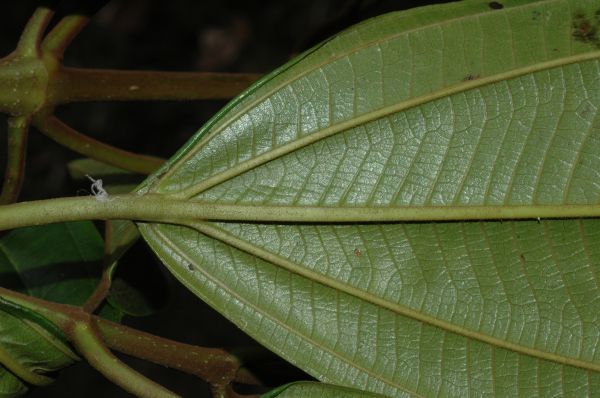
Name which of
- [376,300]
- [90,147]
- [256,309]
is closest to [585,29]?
[376,300]

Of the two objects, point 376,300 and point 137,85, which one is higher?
point 137,85

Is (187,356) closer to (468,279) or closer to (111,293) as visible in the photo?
(111,293)

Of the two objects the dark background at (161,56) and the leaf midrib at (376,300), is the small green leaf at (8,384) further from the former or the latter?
the dark background at (161,56)

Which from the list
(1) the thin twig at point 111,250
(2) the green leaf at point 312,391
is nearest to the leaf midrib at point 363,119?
(1) the thin twig at point 111,250

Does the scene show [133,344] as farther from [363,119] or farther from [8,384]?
[363,119]

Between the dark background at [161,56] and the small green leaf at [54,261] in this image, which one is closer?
the small green leaf at [54,261]

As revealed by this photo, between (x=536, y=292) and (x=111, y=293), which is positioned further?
(x=111, y=293)

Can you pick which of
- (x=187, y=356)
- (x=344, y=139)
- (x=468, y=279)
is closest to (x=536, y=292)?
(x=468, y=279)
